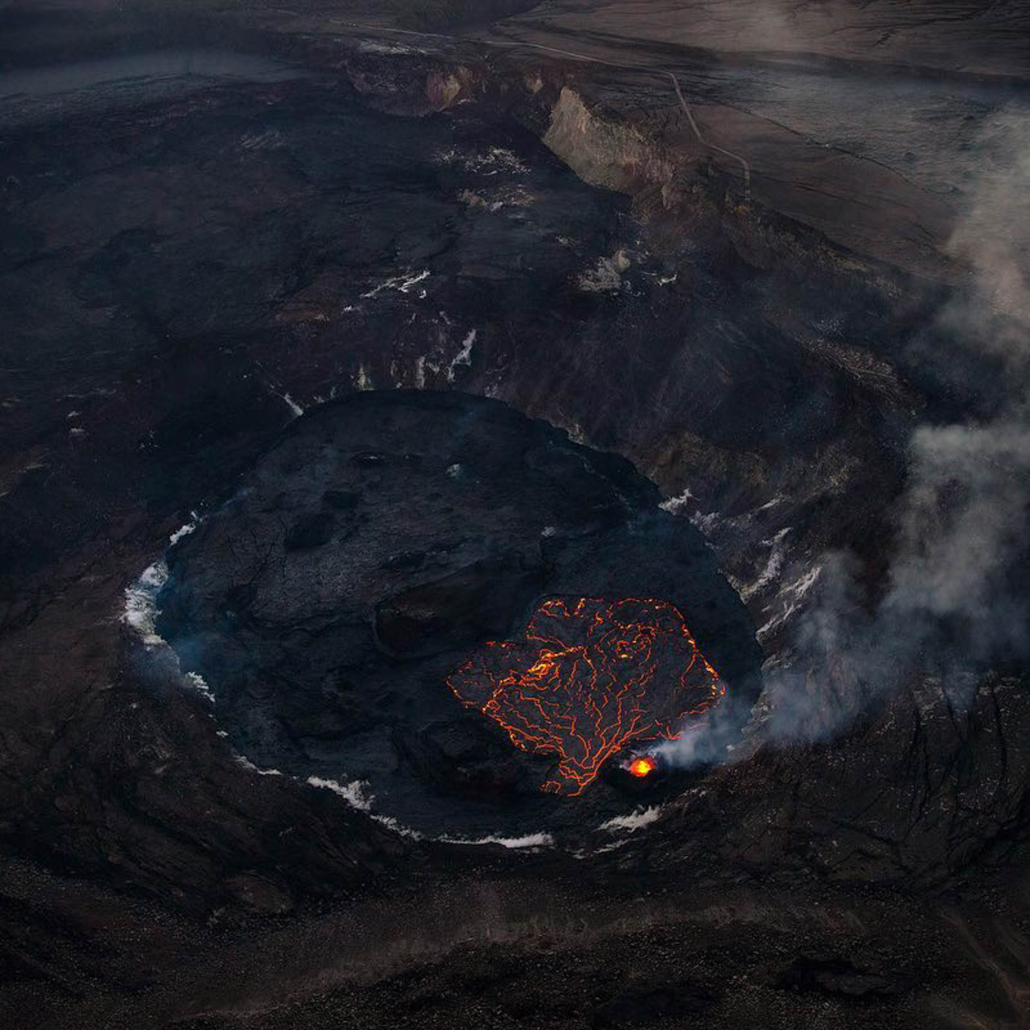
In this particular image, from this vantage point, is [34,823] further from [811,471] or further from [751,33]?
[751,33]

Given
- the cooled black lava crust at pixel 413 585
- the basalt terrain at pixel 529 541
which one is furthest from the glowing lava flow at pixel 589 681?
the cooled black lava crust at pixel 413 585

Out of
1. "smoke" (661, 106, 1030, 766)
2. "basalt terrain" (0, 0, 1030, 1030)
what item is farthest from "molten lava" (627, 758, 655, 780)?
"smoke" (661, 106, 1030, 766)

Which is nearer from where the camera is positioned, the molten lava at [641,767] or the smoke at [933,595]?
the smoke at [933,595]

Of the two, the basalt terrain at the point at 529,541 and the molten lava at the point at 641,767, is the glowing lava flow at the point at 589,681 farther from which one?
the molten lava at the point at 641,767

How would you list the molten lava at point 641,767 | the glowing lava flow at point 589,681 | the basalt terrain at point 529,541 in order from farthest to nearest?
the glowing lava flow at point 589,681 → the molten lava at point 641,767 → the basalt terrain at point 529,541

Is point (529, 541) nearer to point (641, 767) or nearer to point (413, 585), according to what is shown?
point (413, 585)

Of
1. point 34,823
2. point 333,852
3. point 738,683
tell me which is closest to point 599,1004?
point 333,852
